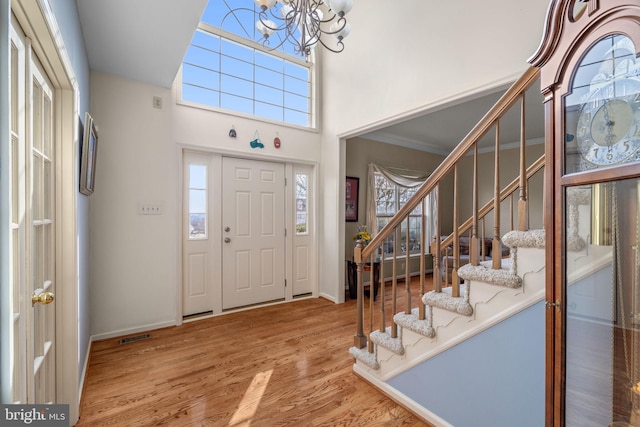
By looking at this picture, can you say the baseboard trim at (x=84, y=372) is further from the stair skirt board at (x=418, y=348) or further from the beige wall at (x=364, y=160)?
the beige wall at (x=364, y=160)

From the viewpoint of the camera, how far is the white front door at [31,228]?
1024mm

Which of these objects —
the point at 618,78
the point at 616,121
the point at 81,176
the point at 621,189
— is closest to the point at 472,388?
the point at 621,189

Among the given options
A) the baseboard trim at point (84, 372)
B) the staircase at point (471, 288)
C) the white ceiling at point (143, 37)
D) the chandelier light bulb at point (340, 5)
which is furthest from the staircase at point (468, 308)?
the white ceiling at point (143, 37)

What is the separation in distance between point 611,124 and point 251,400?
2.29m

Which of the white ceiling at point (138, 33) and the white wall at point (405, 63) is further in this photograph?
the white wall at point (405, 63)

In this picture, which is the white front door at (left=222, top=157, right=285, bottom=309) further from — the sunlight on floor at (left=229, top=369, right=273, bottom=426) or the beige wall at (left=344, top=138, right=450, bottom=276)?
the sunlight on floor at (left=229, top=369, right=273, bottom=426)

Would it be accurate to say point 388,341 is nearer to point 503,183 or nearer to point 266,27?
point 266,27

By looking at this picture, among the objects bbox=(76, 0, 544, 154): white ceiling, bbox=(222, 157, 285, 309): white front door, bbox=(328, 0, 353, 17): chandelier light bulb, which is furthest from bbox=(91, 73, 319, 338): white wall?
bbox=(328, 0, 353, 17): chandelier light bulb

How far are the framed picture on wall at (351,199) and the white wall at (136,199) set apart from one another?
219 cm

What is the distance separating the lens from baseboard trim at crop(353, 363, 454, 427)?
1.74 metres

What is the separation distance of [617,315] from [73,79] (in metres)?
2.66

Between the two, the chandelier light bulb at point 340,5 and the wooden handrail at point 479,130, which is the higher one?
the chandelier light bulb at point 340,5

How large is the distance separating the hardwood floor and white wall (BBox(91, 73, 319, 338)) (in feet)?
1.09

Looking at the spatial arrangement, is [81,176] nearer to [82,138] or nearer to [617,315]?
[82,138]
